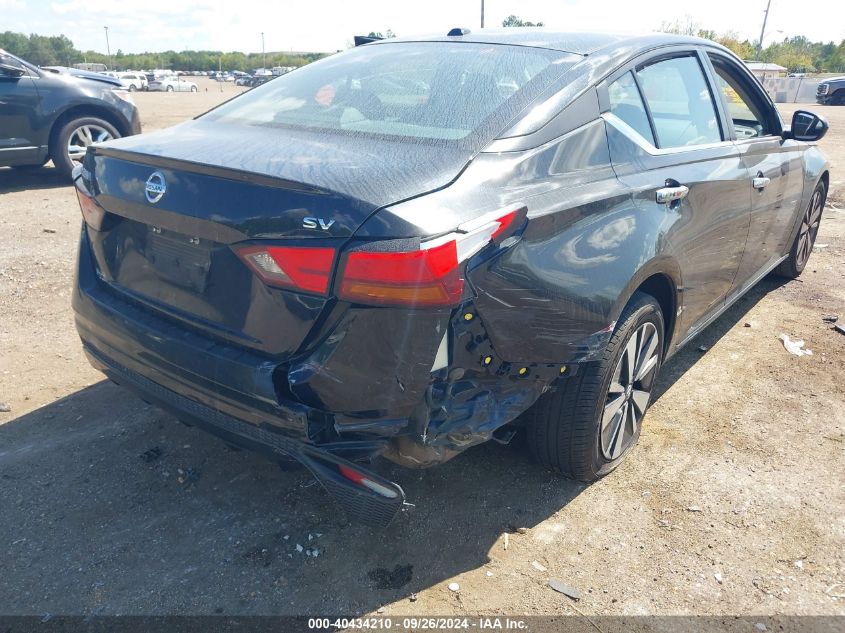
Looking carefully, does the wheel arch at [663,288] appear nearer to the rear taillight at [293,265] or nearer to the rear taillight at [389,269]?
the rear taillight at [389,269]

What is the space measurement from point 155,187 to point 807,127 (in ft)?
12.6

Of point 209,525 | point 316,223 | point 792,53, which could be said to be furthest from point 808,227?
point 792,53

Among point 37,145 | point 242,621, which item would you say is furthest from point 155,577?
point 37,145

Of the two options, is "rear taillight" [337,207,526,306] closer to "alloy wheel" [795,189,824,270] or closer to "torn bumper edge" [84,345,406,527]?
"torn bumper edge" [84,345,406,527]

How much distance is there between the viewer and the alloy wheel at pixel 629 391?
282cm

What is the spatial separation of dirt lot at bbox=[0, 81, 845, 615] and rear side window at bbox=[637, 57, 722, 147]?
1373 mm

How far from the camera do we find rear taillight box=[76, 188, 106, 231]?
2.58 m

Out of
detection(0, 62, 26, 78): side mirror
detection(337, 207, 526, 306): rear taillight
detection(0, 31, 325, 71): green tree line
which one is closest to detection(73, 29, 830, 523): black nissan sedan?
detection(337, 207, 526, 306): rear taillight

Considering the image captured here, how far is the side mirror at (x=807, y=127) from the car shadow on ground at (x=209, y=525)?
2817mm

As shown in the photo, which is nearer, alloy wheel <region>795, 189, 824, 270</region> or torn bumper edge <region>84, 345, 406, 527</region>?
torn bumper edge <region>84, 345, 406, 527</region>

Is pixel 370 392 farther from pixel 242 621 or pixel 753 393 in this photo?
pixel 753 393

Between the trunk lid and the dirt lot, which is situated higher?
the trunk lid

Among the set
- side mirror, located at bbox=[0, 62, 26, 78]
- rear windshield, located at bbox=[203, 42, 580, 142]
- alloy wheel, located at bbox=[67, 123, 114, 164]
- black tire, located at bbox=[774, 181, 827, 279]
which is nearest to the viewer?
rear windshield, located at bbox=[203, 42, 580, 142]

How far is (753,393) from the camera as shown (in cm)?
379
